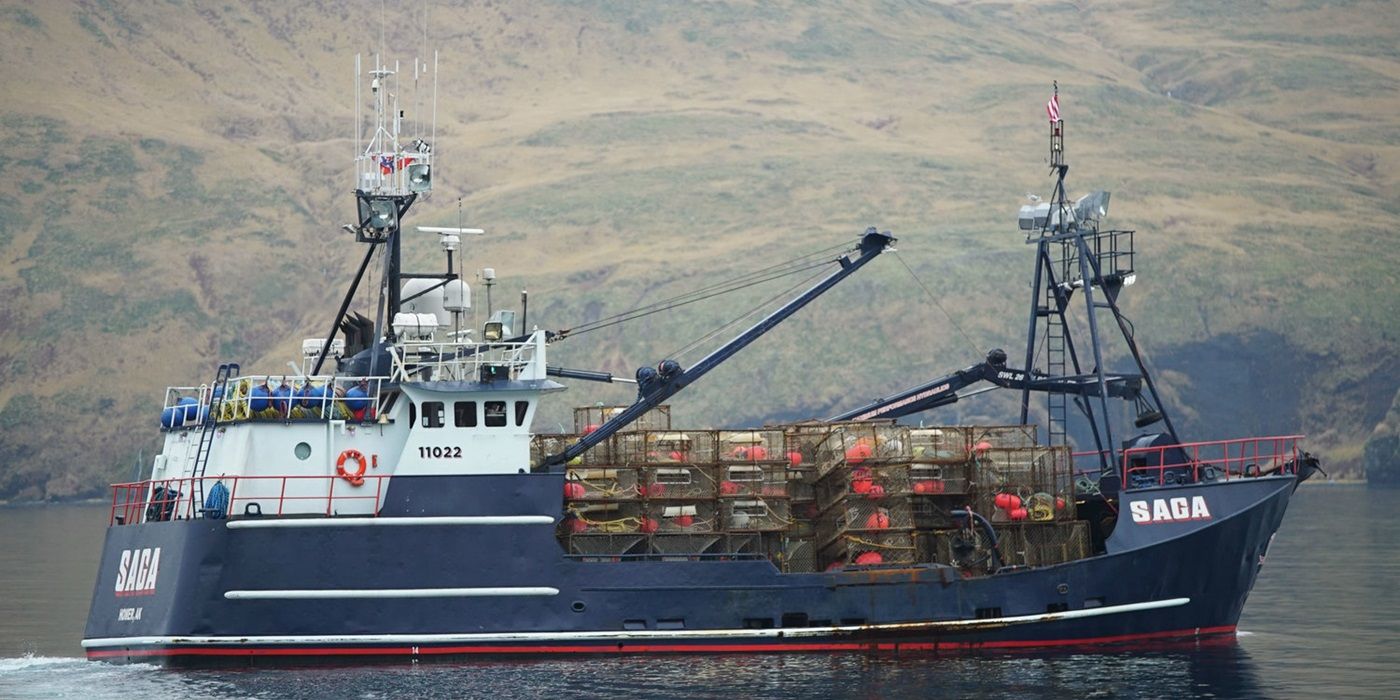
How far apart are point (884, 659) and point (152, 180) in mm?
145275

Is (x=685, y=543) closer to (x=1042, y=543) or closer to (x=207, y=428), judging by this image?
(x=1042, y=543)

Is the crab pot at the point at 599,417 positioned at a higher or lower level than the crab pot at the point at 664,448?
higher

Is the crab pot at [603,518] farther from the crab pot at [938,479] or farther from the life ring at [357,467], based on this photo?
the crab pot at [938,479]

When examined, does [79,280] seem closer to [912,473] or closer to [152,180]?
[152,180]

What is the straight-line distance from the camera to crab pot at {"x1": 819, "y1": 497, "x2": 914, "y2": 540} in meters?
35.1

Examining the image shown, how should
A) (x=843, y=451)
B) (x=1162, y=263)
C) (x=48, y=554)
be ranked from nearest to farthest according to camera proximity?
(x=843, y=451)
(x=48, y=554)
(x=1162, y=263)

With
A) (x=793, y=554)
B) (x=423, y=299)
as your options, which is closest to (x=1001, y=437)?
(x=793, y=554)

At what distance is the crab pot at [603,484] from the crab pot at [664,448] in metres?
0.35

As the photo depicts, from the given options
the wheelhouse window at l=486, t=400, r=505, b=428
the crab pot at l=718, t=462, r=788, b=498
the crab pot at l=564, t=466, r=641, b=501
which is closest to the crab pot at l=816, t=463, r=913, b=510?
the crab pot at l=718, t=462, r=788, b=498

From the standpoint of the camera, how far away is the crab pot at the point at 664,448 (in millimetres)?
35406

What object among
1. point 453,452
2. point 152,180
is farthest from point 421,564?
point 152,180

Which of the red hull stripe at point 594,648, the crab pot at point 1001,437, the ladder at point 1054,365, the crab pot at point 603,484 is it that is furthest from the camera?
the ladder at point 1054,365

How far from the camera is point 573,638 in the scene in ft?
112

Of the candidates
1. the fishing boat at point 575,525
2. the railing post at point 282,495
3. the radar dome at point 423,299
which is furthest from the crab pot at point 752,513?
the railing post at point 282,495
